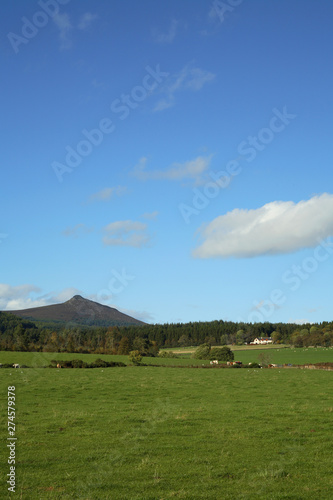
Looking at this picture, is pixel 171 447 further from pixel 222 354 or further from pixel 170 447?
pixel 222 354

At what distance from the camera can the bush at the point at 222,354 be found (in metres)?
102

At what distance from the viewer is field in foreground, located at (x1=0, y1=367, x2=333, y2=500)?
12.2 metres

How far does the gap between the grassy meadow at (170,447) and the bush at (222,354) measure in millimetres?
72598

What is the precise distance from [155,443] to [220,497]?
255 inches

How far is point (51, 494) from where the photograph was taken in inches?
448

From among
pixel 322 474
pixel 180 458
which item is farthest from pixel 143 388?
pixel 322 474

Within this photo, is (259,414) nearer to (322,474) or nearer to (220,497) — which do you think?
(322,474)

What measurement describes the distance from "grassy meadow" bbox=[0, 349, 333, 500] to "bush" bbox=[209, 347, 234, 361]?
72.6 m

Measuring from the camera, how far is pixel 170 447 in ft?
55.2

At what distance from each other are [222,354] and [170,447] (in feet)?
291

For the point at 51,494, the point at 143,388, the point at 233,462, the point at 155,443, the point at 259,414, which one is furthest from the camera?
the point at 143,388
